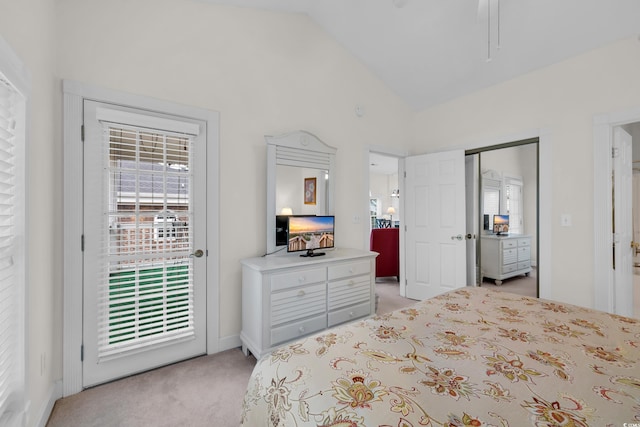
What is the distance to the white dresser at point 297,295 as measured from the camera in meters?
2.19

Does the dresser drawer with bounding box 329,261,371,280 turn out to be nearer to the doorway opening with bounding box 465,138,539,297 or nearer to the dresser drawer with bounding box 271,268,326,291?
the dresser drawer with bounding box 271,268,326,291

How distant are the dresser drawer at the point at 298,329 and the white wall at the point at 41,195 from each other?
140 cm

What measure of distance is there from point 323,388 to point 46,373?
76.7 inches

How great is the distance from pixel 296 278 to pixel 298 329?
1.44ft

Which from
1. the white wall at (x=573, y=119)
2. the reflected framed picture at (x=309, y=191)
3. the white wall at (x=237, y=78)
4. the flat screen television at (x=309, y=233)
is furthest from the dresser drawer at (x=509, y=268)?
the reflected framed picture at (x=309, y=191)

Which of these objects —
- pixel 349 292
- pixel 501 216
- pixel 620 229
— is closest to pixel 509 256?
pixel 501 216


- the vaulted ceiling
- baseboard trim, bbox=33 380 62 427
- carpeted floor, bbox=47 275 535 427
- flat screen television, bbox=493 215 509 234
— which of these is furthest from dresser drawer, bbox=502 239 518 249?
baseboard trim, bbox=33 380 62 427

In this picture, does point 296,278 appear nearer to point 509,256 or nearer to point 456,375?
point 456,375

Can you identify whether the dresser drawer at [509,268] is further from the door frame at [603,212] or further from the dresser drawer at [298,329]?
the dresser drawer at [298,329]

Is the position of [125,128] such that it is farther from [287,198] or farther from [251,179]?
[287,198]

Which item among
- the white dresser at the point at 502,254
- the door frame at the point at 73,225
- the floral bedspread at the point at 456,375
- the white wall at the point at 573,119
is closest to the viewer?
the floral bedspread at the point at 456,375

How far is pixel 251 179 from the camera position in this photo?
265 centimetres

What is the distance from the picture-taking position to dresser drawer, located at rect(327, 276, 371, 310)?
2564mm

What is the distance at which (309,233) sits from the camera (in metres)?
2.75
